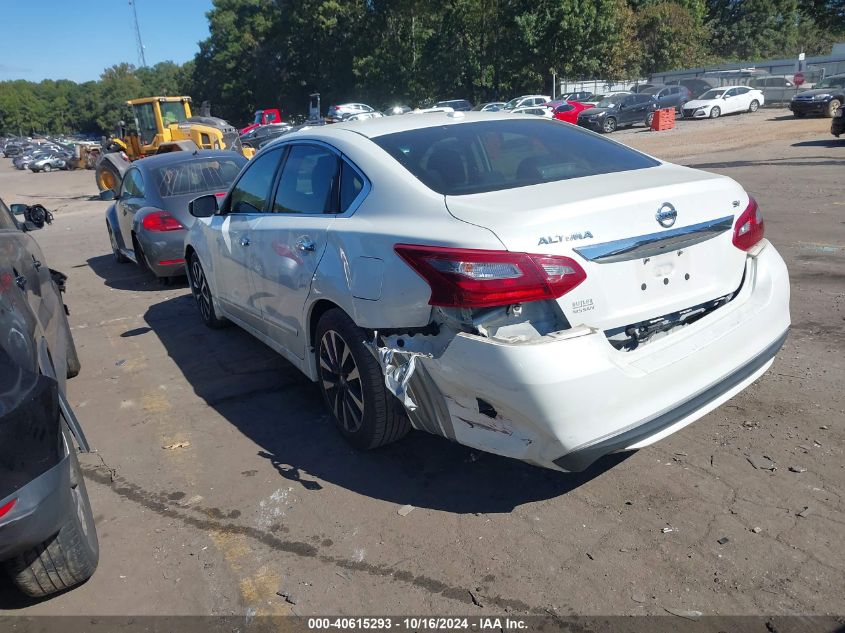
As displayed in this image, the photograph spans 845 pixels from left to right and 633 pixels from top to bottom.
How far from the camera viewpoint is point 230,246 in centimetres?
525

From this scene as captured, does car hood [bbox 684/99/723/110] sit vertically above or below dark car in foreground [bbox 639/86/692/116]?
below

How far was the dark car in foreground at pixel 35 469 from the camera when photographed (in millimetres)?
2518

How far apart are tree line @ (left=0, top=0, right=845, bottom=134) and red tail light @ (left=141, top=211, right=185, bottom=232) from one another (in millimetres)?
38968

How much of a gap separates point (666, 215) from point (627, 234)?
0.83ft

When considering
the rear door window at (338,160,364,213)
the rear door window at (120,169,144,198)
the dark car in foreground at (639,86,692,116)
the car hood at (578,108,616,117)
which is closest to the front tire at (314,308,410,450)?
the rear door window at (338,160,364,213)

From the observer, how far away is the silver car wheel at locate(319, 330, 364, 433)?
379 cm

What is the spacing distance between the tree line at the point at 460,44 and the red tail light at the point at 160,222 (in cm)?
3897

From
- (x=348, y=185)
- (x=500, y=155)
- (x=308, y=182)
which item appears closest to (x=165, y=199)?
(x=308, y=182)

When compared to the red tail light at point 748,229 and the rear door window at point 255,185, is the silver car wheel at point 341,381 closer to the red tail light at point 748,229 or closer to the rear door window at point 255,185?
the rear door window at point 255,185

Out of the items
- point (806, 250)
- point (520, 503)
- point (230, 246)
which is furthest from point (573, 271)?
point (806, 250)

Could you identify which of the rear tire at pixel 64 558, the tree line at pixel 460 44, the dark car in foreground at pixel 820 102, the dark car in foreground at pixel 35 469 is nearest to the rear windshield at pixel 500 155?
the dark car in foreground at pixel 35 469

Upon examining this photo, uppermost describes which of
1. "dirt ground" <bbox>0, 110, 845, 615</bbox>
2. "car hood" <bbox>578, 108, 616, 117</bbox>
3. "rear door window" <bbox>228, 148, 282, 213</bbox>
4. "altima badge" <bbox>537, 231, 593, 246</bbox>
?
"rear door window" <bbox>228, 148, 282, 213</bbox>

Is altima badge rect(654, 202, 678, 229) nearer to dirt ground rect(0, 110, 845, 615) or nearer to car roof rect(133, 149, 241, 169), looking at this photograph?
dirt ground rect(0, 110, 845, 615)

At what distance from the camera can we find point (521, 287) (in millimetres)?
2844
